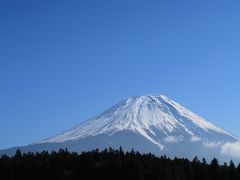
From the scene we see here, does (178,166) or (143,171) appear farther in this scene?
(178,166)

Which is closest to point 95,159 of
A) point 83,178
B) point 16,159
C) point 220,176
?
point 83,178

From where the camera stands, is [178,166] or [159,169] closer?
[159,169]

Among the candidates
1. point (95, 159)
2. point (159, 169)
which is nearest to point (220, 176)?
point (159, 169)

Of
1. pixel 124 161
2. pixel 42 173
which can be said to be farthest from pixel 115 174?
pixel 42 173

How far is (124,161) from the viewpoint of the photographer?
398 feet

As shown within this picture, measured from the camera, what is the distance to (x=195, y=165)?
132 meters

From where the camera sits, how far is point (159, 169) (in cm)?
12044

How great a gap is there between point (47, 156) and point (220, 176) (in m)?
33.6

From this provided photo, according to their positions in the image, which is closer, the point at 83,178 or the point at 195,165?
the point at 83,178

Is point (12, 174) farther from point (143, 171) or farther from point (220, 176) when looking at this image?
point (220, 176)

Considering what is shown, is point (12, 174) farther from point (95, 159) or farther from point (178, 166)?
point (178, 166)

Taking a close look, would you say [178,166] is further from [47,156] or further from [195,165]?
[47,156]

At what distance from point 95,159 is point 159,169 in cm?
1226

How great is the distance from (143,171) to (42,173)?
1773cm
